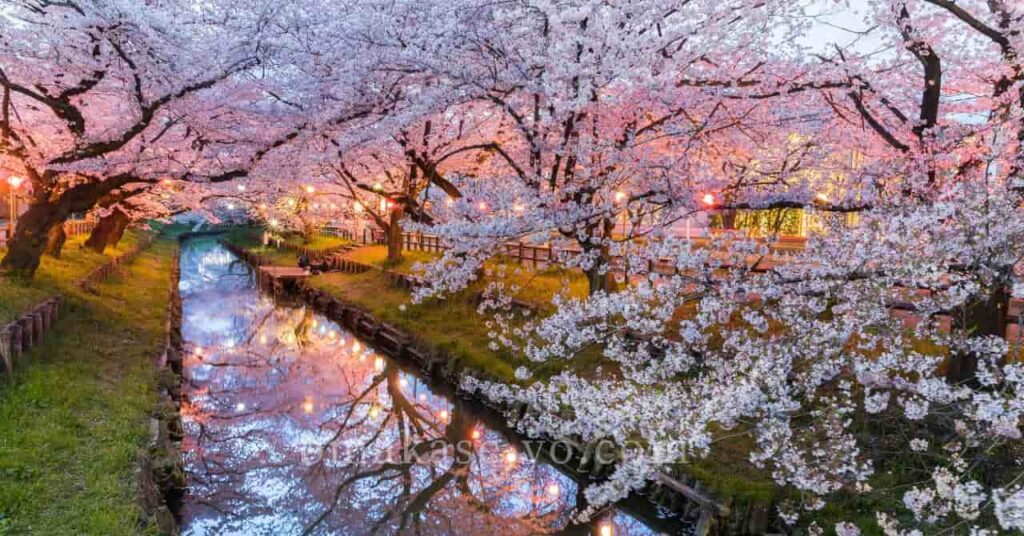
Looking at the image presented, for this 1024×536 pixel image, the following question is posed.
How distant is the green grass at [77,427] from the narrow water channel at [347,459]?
138 cm

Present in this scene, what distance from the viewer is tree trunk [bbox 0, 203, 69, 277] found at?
14844mm

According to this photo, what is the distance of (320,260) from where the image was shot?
34.9 metres

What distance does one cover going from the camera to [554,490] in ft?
32.8

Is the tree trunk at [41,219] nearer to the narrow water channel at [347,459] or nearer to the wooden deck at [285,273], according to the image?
the narrow water channel at [347,459]

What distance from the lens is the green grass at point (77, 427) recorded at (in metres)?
6.43

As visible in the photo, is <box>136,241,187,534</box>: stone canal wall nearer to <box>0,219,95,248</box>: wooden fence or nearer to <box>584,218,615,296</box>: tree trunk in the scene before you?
<box>584,218,615,296</box>: tree trunk

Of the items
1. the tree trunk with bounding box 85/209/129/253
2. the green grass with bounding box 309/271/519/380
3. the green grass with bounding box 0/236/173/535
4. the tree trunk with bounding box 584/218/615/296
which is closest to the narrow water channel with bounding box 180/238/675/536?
the green grass with bounding box 309/271/519/380

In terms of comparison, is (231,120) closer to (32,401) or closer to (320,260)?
(32,401)

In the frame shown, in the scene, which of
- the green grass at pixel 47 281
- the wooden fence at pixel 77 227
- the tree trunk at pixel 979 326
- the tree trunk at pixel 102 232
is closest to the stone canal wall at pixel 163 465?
the green grass at pixel 47 281

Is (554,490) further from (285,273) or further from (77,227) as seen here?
(77,227)

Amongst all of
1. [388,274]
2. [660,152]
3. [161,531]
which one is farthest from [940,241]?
[388,274]

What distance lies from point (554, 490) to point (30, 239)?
13806 millimetres

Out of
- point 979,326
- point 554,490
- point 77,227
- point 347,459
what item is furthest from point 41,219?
point 77,227

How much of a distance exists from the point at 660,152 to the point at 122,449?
10374mm
